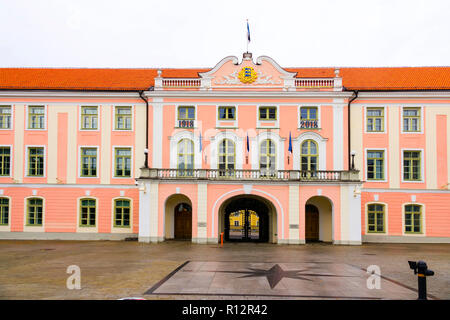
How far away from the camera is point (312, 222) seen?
28.7 m

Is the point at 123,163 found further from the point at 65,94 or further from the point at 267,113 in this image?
the point at 267,113

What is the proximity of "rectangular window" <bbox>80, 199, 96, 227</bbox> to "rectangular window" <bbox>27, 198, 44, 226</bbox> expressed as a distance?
2.82 meters

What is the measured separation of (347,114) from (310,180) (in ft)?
18.9

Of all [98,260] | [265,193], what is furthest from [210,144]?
[98,260]

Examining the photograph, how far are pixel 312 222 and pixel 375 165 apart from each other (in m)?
5.78

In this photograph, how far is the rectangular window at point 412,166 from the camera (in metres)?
28.1

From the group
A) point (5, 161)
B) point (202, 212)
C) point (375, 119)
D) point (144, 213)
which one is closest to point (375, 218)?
point (375, 119)

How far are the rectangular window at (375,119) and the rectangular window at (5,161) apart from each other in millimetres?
25111

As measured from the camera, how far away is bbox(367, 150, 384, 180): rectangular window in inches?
1110

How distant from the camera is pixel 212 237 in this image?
2562 centimetres

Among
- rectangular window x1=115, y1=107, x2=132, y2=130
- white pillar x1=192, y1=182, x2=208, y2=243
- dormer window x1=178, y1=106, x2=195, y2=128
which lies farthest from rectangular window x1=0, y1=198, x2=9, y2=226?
white pillar x1=192, y1=182, x2=208, y2=243

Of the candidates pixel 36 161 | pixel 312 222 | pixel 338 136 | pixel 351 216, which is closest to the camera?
pixel 351 216

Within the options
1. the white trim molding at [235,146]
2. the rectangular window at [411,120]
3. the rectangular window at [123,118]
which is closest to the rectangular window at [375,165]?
the rectangular window at [411,120]

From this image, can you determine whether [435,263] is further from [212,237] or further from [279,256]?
[212,237]
